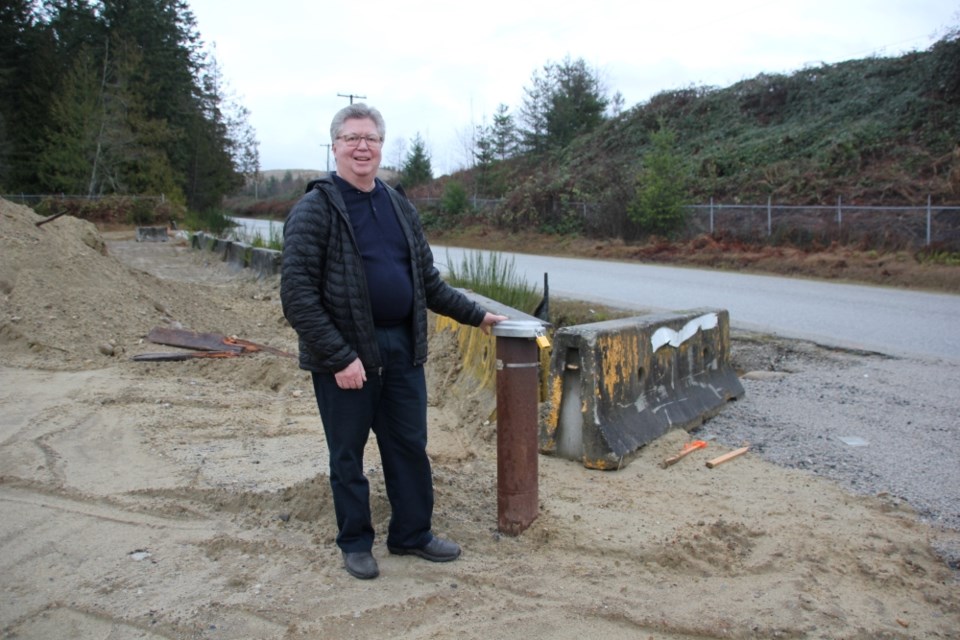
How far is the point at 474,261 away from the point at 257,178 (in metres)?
75.2

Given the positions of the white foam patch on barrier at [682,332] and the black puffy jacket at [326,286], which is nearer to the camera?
the black puffy jacket at [326,286]

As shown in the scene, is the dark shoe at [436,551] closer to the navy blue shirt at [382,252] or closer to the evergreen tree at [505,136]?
the navy blue shirt at [382,252]

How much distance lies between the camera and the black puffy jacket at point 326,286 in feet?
10.00

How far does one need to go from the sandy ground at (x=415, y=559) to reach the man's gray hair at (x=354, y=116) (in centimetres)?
170

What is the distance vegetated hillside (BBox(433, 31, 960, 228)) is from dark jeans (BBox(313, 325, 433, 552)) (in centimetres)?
2229

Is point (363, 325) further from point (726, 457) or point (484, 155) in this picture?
point (484, 155)

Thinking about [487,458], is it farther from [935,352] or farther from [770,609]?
[935,352]

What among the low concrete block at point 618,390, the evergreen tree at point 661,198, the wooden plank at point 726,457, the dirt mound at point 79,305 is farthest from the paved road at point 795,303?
the evergreen tree at point 661,198

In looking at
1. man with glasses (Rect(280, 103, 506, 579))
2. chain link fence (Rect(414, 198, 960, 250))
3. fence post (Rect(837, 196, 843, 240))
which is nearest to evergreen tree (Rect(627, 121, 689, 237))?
chain link fence (Rect(414, 198, 960, 250))

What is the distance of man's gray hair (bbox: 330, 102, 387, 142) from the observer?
3189mm

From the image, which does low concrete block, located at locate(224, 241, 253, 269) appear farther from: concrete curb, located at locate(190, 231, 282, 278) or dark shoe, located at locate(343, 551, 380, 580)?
dark shoe, located at locate(343, 551, 380, 580)

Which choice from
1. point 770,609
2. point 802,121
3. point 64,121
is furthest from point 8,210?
point 64,121

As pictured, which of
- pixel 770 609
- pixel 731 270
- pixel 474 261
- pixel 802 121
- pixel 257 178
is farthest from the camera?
pixel 257 178

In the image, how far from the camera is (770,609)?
9.82 ft
